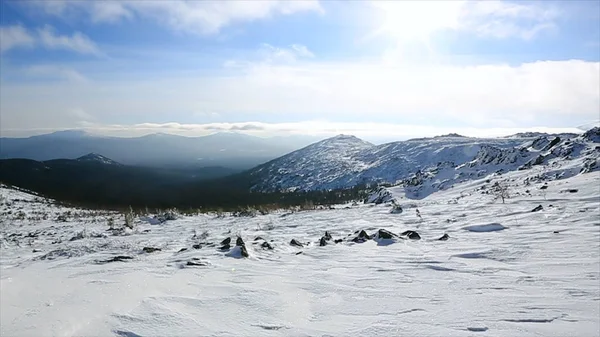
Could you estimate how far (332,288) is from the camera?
6.09 meters

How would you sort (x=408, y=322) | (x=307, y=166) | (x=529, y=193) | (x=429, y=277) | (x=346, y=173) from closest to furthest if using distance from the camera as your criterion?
(x=408, y=322), (x=429, y=277), (x=529, y=193), (x=346, y=173), (x=307, y=166)

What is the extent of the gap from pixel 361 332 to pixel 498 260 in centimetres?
476

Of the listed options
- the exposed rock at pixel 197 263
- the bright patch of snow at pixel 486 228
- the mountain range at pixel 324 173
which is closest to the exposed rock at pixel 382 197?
the mountain range at pixel 324 173

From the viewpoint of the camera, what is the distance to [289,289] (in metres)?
6.04

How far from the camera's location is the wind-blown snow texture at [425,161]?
3372 cm

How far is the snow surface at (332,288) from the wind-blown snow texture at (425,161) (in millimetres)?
17662

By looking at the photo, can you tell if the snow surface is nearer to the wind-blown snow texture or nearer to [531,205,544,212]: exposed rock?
[531,205,544,212]: exposed rock

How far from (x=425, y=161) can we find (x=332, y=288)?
356 feet

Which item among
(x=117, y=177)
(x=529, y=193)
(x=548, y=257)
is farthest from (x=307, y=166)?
(x=548, y=257)

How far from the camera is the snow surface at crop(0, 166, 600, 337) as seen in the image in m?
4.29

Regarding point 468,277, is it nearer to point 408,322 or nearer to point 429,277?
point 429,277

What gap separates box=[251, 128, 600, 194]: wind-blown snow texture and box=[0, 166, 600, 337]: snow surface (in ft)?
57.9

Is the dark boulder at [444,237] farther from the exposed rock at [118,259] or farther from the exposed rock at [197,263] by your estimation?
the exposed rock at [118,259]

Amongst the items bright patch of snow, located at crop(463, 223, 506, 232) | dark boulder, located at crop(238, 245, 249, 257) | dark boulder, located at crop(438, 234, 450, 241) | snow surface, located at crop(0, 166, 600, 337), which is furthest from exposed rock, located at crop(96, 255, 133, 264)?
bright patch of snow, located at crop(463, 223, 506, 232)
